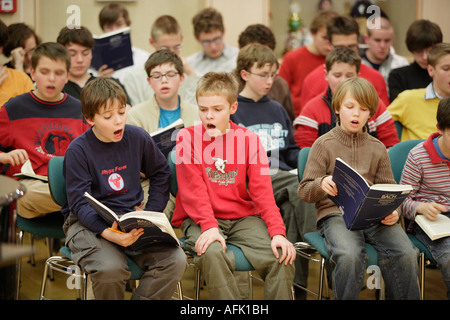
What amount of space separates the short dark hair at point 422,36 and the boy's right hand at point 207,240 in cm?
230

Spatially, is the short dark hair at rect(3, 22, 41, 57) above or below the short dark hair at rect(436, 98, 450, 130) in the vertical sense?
above

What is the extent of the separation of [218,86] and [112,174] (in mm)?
621

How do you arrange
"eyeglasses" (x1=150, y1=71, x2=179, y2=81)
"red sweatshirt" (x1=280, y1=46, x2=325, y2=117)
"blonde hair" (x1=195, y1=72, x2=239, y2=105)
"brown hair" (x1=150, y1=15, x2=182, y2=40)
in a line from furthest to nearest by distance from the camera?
"red sweatshirt" (x1=280, y1=46, x2=325, y2=117) → "brown hair" (x1=150, y1=15, x2=182, y2=40) → "eyeglasses" (x1=150, y1=71, x2=179, y2=81) → "blonde hair" (x1=195, y1=72, x2=239, y2=105)

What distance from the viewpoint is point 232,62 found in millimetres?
4293

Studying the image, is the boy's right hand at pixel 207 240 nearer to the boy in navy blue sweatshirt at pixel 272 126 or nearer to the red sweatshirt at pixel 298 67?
the boy in navy blue sweatshirt at pixel 272 126

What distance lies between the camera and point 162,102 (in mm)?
3176

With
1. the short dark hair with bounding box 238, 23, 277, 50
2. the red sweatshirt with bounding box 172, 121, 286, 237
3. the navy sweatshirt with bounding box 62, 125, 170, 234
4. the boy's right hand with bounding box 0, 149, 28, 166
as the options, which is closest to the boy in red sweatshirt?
the red sweatshirt with bounding box 172, 121, 286, 237

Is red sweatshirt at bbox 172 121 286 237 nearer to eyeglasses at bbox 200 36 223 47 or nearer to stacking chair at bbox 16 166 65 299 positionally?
stacking chair at bbox 16 166 65 299

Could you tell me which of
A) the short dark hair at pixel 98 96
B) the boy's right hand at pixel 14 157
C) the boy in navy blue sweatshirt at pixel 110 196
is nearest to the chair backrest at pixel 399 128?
the boy in navy blue sweatshirt at pixel 110 196

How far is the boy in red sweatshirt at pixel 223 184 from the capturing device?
2385mm

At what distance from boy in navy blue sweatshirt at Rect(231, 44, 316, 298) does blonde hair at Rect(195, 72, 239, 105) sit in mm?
598

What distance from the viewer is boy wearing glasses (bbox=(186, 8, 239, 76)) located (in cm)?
419

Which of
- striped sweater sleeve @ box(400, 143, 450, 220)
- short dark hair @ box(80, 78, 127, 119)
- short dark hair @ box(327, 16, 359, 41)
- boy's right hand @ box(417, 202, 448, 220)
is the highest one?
short dark hair @ box(327, 16, 359, 41)
